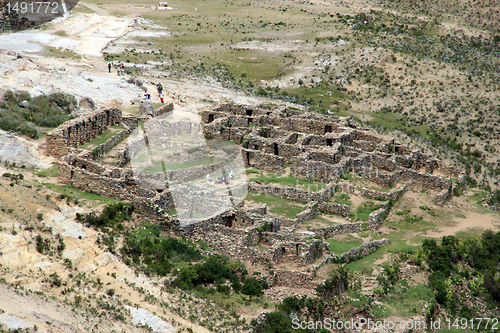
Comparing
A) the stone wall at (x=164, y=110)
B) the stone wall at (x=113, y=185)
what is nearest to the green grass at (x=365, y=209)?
the stone wall at (x=113, y=185)

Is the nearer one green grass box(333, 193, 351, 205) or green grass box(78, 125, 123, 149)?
green grass box(333, 193, 351, 205)

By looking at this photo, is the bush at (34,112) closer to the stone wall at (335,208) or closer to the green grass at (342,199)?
the stone wall at (335,208)

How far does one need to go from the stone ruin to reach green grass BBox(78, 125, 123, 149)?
1.27 ft

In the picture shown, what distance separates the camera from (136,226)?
29.5 metres

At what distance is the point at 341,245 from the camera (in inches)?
1236

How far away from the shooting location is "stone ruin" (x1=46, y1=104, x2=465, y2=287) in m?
29.6

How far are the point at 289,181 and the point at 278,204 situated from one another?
151 inches

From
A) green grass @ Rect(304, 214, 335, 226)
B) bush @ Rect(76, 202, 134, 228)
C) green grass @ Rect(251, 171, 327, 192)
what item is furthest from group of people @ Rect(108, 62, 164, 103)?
green grass @ Rect(304, 214, 335, 226)

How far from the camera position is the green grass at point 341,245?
3053cm

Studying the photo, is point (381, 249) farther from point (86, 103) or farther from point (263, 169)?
point (86, 103)

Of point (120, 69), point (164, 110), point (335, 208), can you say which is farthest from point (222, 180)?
point (120, 69)

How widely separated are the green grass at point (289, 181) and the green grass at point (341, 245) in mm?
5788

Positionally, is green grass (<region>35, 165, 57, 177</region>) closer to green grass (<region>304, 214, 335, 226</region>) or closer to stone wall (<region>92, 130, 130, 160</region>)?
stone wall (<region>92, 130, 130, 160</region>)

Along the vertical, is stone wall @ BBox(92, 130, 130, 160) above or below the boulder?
below
